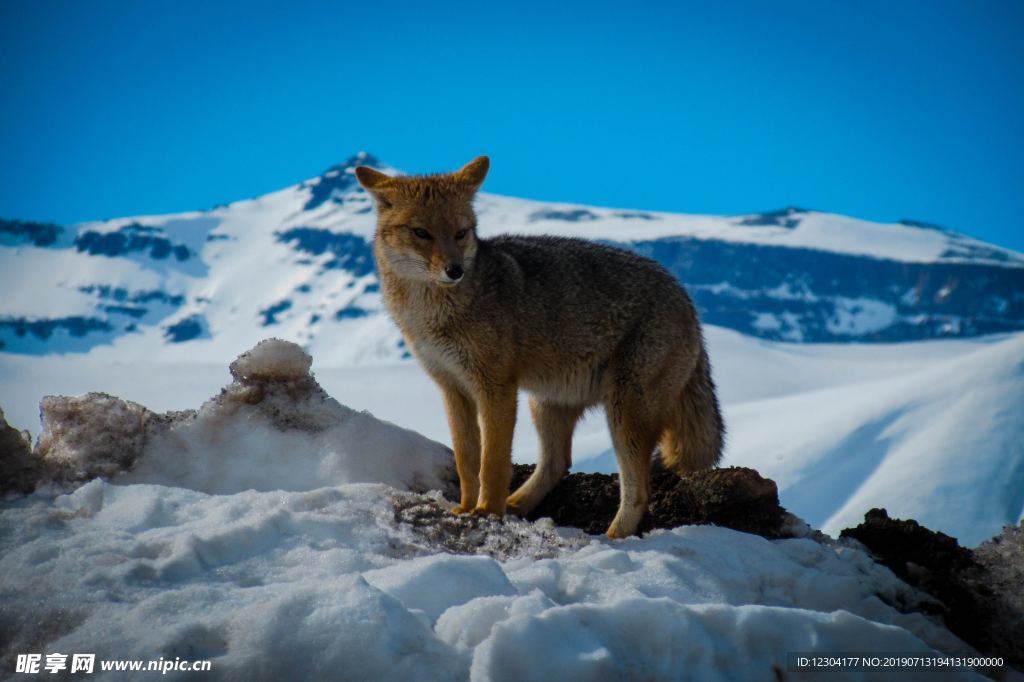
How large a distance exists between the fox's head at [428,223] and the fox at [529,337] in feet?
0.05

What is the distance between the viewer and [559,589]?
21.1 feet

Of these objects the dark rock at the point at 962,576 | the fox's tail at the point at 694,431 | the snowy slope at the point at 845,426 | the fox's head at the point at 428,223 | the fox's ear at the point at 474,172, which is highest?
the fox's ear at the point at 474,172

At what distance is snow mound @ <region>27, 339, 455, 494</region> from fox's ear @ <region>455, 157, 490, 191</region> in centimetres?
280

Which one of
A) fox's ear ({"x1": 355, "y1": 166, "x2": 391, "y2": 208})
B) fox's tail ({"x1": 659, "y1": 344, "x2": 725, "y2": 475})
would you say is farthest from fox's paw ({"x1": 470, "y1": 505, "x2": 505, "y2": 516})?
fox's ear ({"x1": 355, "y1": 166, "x2": 391, "y2": 208})

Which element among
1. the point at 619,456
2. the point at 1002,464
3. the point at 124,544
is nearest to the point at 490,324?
the point at 619,456

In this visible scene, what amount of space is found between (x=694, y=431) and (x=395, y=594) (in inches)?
182

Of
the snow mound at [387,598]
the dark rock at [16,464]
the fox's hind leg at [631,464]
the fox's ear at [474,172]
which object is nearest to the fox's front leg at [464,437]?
the fox's hind leg at [631,464]

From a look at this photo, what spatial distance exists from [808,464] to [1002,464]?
10299 mm

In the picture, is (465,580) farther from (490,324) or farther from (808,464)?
(808,464)

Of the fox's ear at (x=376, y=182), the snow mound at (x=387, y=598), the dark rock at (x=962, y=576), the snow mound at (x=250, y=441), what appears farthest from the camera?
the fox's ear at (x=376, y=182)

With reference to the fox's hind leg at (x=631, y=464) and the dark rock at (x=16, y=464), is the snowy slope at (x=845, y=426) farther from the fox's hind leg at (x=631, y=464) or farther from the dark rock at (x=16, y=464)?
the dark rock at (x=16, y=464)

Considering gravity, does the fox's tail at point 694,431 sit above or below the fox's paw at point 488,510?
above

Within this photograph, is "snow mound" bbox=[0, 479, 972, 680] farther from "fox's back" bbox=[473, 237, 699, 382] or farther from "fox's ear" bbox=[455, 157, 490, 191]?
"fox's ear" bbox=[455, 157, 490, 191]

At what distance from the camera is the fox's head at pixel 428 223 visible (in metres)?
8.45
